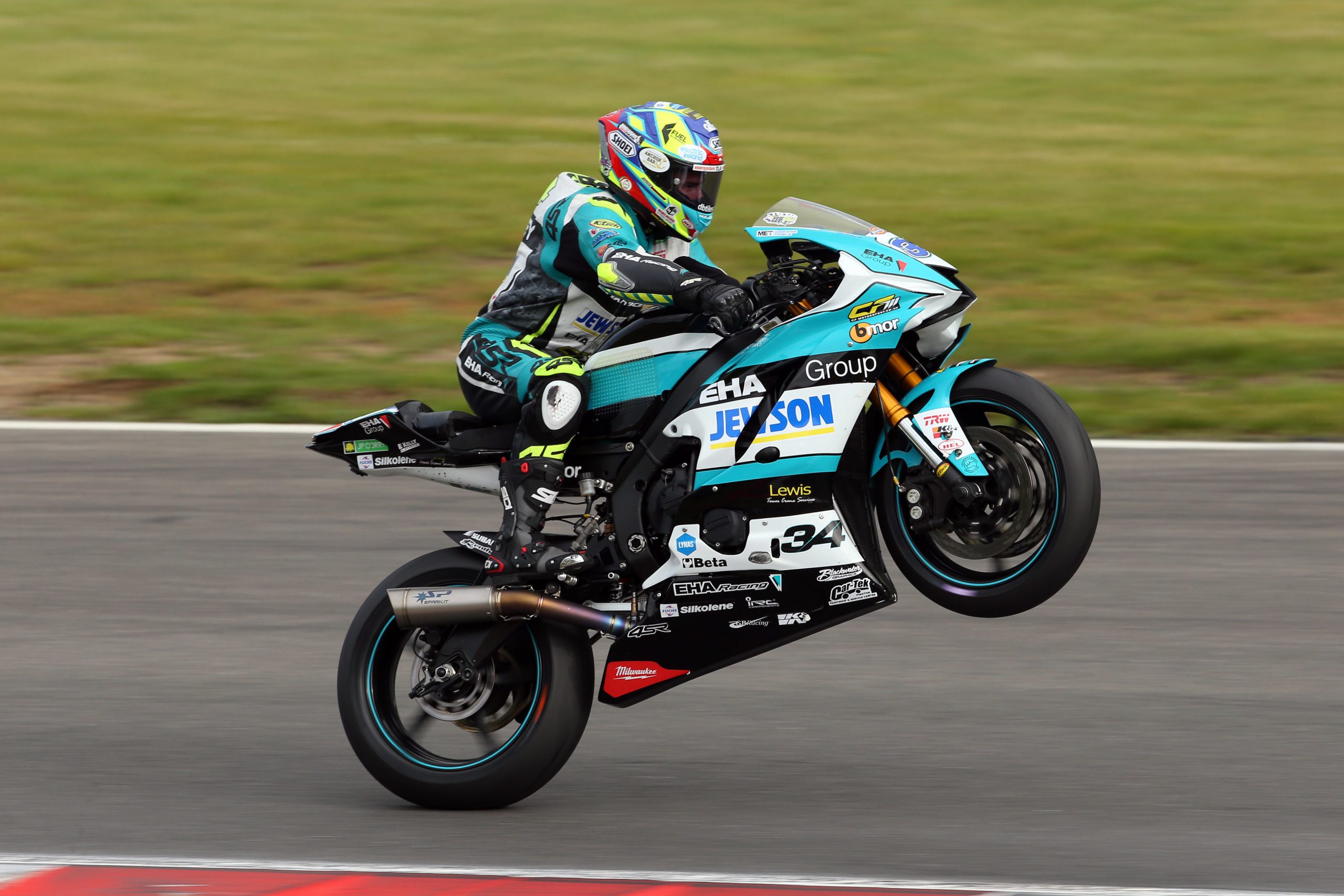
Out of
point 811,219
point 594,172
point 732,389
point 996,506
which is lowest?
point 996,506

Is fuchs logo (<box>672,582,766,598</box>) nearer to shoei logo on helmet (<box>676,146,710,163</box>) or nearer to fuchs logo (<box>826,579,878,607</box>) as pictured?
fuchs logo (<box>826,579,878,607</box>)

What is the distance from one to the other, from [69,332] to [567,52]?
9.84 metres

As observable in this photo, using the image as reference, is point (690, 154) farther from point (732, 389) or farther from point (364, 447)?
point (364, 447)

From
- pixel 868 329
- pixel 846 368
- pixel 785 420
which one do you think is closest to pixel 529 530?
pixel 785 420

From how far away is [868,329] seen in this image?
483 cm

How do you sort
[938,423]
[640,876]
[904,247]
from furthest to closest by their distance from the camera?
1. [904,247]
2. [938,423]
3. [640,876]

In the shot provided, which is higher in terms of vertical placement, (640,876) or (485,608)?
(485,608)

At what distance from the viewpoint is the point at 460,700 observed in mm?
5285

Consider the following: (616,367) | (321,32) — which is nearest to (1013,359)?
(616,367)

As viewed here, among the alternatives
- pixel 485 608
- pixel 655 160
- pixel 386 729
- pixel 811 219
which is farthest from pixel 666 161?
pixel 386 729

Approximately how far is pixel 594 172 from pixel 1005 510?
11343 millimetres

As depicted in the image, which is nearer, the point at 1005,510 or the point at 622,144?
the point at 1005,510

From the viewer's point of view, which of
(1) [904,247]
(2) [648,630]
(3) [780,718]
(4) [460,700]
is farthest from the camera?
(3) [780,718]

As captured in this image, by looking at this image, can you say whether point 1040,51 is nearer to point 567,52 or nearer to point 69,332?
point 567,52
